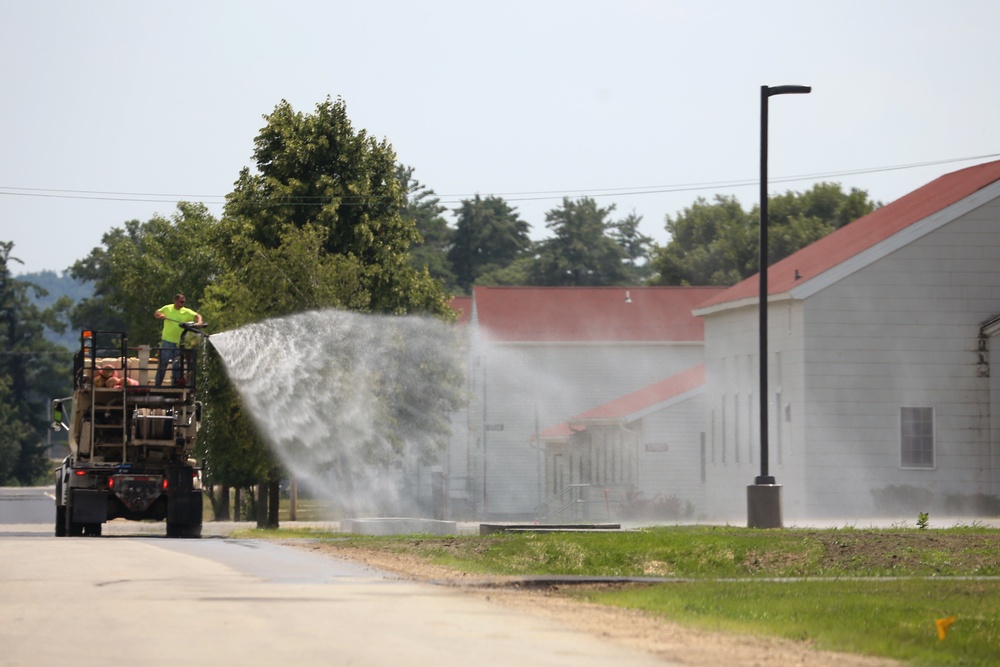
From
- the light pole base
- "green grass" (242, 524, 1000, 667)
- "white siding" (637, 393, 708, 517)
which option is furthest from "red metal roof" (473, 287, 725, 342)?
"green grass" (242, 524, 1000, 667)

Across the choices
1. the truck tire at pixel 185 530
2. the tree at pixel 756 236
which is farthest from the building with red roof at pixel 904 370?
the tree at pixel 756 236

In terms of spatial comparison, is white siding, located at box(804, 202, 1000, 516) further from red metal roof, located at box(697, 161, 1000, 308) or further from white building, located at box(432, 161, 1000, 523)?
red metal roof, located at box(697, 161, 1000, 308)

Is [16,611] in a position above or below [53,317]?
below

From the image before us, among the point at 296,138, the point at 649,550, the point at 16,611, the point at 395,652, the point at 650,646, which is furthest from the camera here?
the point at 296,138

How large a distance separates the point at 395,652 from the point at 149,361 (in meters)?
19.0

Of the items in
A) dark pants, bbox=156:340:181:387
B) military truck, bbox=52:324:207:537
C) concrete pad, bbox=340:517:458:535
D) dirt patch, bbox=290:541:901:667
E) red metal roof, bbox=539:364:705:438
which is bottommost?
dirt patch, bbox=290:541:901:667

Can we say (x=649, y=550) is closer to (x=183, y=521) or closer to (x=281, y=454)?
(x=183, y=521)

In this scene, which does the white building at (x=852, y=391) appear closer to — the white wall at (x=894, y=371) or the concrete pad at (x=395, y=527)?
the white wall at (x=894, y=371)

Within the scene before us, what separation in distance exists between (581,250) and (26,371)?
4586cm

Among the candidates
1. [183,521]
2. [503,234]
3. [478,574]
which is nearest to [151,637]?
[478,574]

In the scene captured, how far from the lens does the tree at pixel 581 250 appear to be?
116 meters

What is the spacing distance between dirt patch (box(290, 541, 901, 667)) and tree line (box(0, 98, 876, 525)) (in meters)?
22.7

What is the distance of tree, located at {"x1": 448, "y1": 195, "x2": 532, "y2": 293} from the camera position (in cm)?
11844

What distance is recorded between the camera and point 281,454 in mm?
39344
